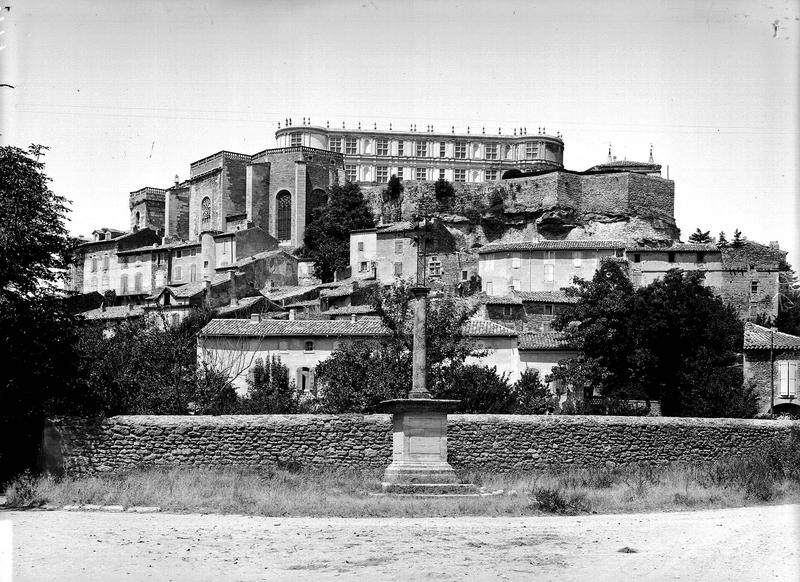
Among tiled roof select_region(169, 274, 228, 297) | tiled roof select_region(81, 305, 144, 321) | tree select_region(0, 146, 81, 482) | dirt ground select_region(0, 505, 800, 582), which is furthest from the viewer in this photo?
tiled roof select_region(169, 274, 228, 297)

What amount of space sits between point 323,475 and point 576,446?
5.63m

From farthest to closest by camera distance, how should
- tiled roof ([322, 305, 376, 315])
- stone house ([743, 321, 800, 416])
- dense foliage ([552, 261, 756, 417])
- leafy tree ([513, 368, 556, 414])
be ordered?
tiled roof ([322, 305, 376, 315]), dense foliage ([552, 261, 756, 417]), stone house ([743, 321, 800, 416]), leafy tree ([513, 368, 556, 414])

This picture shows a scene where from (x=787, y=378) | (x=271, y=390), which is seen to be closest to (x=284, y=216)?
(x=271, y=390)

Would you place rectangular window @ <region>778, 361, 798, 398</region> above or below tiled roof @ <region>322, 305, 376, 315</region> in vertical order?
below

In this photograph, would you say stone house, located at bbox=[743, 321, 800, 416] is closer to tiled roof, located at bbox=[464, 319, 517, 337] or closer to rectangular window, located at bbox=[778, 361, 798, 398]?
rectangular window, located at bbox=[778, 361, 798, 398]

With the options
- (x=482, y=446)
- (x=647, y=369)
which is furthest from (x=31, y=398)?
(x=647, y=369)

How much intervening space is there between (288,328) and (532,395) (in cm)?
1398

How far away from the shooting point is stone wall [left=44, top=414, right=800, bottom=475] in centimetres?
2281

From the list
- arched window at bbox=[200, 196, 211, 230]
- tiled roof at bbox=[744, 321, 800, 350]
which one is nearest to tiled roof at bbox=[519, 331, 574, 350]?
tiled roof at bbox=[744, 321, 800, 350]

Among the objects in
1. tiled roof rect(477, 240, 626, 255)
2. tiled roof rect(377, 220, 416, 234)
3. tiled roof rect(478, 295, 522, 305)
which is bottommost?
tiled roof rect(478, 295, 522, 305)

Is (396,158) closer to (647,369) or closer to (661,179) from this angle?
(661,179)

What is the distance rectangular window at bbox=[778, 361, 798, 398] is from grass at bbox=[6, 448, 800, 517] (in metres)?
18.3

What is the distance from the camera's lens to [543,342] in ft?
172

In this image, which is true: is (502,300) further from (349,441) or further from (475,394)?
(349,441)
